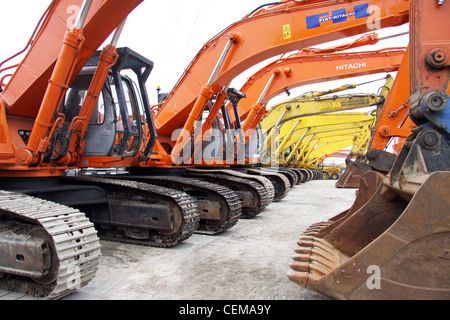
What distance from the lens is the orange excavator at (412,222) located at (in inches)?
92.0

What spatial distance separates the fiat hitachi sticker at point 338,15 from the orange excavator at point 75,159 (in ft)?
12.3

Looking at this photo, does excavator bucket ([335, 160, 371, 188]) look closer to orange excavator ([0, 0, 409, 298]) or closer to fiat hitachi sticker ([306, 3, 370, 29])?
fiat hitachi sticker ([306, 3, 370, 29])

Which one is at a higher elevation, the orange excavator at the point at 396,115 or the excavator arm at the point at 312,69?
the excavator arm at the point at 312,69

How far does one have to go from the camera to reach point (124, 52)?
500 centimetres

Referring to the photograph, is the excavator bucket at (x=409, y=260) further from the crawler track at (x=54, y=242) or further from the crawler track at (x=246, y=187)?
the crawler track at (x=246, y=187)

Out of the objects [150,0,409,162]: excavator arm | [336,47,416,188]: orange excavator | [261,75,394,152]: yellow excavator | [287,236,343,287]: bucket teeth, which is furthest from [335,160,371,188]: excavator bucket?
[287,236,343,287]: bucket teeth

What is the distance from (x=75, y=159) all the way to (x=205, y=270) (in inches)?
90.9

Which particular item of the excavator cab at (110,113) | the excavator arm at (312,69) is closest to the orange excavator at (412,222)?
the excavator cab at (110,113)

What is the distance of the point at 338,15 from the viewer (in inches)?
285

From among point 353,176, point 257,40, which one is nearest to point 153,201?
point 257,40

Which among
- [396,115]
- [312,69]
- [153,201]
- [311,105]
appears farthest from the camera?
A: [311,105]

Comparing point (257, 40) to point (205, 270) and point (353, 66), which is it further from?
point (205, 270)
